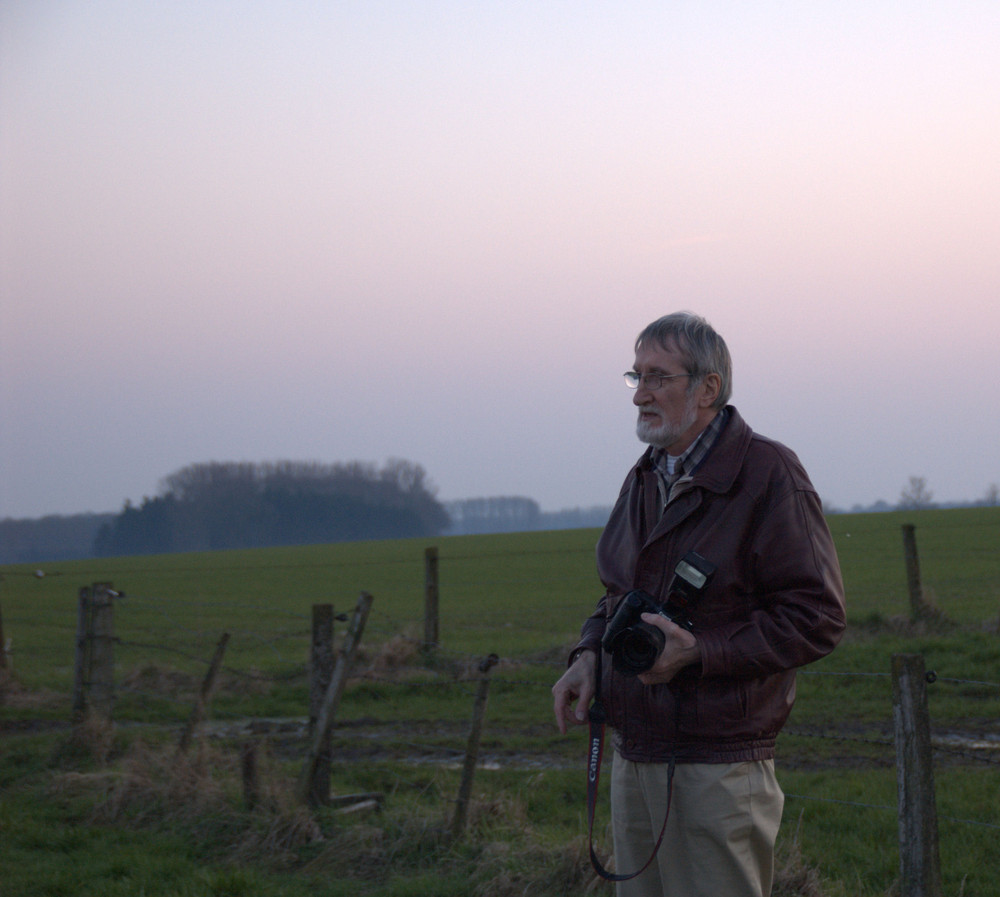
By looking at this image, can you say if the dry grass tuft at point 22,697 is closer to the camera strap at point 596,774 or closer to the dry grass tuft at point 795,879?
the dry grass tuft at point 795,879

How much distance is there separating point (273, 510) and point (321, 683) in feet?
354

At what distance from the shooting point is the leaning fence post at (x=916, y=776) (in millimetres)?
3803

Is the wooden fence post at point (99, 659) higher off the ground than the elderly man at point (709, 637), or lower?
lower

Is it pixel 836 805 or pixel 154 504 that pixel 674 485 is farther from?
pixel 154 504

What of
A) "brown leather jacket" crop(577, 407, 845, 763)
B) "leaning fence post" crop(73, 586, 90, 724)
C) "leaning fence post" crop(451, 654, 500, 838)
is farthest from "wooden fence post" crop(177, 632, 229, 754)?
"brown leather jacket" crop(577, 407, 845, 763)

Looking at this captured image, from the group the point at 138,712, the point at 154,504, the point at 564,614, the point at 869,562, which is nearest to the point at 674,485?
the point at 138,712

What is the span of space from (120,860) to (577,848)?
2581 millimetres

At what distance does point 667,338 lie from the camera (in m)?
3.00

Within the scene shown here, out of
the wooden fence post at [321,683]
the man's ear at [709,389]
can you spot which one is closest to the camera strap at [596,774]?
the man's ear at [709,389]

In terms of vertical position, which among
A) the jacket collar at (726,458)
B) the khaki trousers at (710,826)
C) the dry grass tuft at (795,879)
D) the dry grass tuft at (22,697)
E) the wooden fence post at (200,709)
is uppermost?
the jacket collar at (726,458)

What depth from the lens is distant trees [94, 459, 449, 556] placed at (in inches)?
4031

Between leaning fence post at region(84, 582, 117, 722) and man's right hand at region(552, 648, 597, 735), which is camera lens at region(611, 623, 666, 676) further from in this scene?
leaning fence post at region(84, 582, 117, 722)

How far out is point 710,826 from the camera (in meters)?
2.75

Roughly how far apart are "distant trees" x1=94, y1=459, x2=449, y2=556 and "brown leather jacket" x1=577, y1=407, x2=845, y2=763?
99.7 meters
